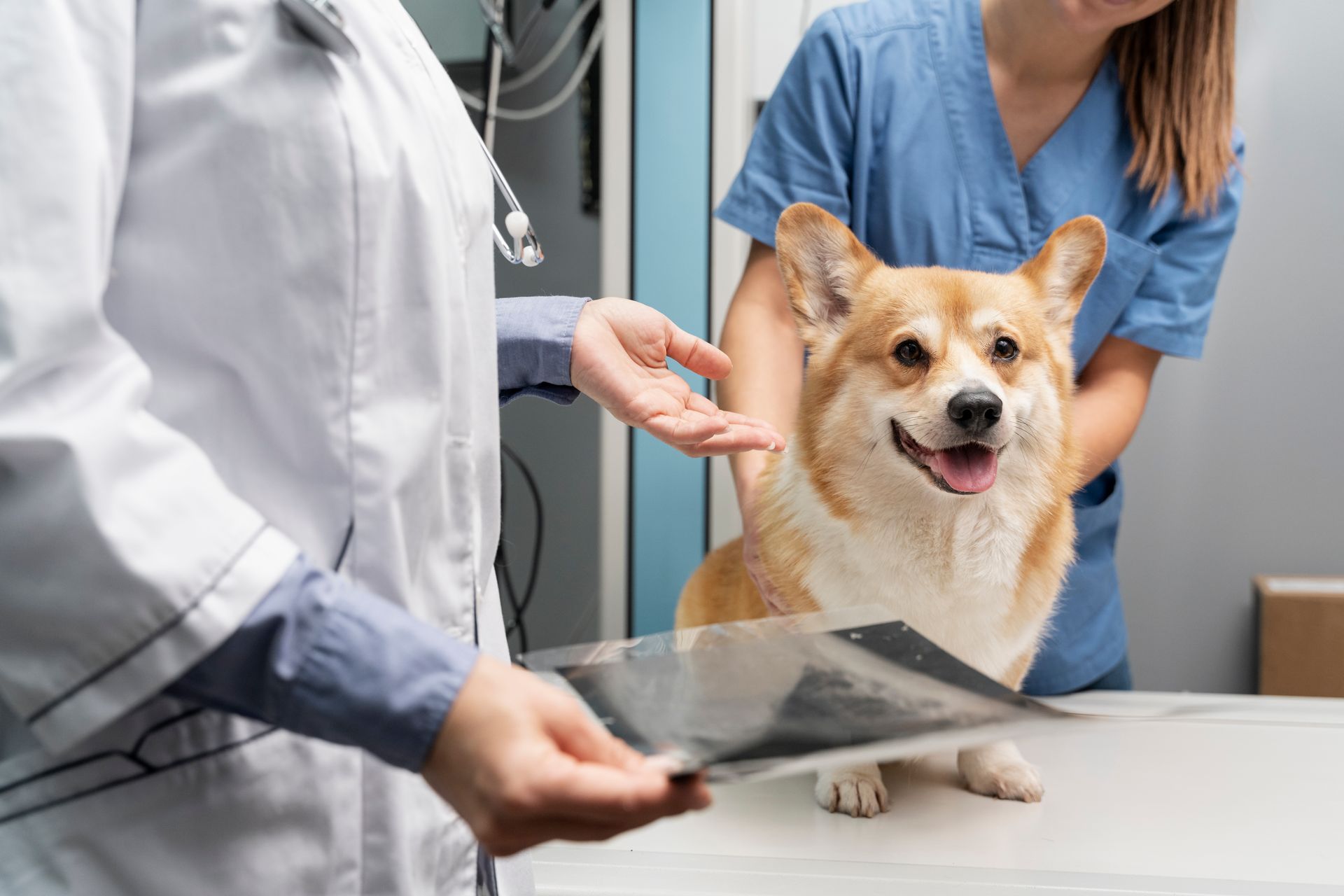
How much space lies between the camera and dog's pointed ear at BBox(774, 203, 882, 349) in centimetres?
91

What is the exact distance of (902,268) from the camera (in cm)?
96

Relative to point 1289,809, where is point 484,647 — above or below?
Answer: above

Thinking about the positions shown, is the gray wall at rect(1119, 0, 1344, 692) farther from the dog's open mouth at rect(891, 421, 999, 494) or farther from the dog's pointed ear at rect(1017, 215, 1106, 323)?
the dog's open mouth at rect(891, 421, 999, 494)

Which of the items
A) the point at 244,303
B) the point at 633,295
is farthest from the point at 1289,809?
the point at 633,295

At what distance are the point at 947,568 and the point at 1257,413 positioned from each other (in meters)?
1.20

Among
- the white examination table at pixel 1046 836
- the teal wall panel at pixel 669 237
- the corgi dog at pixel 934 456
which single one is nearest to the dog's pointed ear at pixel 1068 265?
the corgi dog at pixel 934 456

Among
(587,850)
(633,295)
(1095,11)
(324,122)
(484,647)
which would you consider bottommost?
(587,850)

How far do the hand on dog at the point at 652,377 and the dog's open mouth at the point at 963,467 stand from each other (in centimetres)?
15

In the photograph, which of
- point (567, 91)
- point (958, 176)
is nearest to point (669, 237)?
point (567, 91)

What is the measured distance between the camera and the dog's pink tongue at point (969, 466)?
83 cm

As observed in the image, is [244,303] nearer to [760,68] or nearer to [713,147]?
[713,147]

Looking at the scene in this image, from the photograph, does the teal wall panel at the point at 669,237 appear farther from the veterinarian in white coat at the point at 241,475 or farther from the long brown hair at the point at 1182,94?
the veterinarian in white coat at the point at 241,475

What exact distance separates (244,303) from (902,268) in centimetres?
72

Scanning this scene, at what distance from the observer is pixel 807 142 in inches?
43.1
